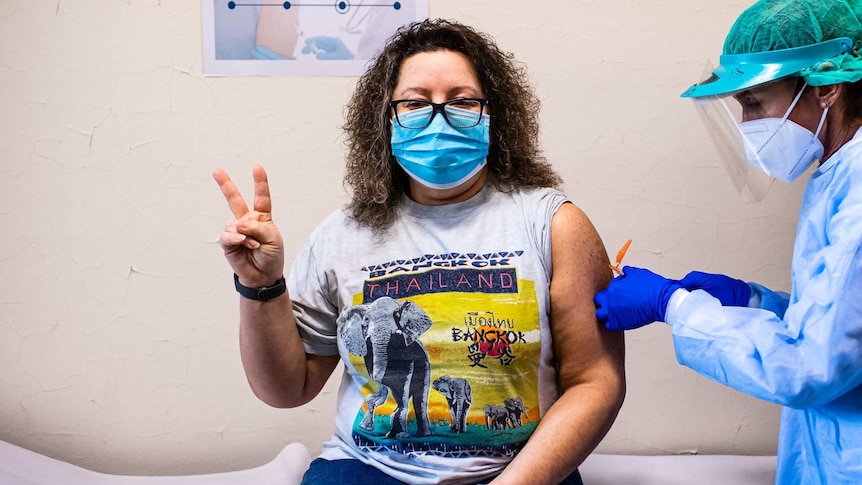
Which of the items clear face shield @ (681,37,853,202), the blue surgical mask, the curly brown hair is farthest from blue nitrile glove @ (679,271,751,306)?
the blue surgical mask

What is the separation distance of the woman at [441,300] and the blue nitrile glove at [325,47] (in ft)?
1.62

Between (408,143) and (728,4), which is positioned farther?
(728,4)

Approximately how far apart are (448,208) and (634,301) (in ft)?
1.34

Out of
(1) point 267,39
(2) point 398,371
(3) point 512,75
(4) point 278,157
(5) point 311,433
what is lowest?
(5) point 311,433

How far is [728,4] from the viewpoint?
2.07 m

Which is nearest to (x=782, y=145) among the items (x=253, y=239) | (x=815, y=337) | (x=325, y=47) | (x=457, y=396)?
(x=815, y=337)

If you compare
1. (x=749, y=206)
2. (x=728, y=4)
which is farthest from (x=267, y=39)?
(x=749, y=206)

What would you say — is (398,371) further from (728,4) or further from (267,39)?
(728,4)

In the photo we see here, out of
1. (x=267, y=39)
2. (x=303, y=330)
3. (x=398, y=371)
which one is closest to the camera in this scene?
(x=398, y=371)

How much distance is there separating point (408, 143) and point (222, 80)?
80 centimetres

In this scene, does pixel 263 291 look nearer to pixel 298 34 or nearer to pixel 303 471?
pixel 303 471

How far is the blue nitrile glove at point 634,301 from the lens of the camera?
1419 millimetres

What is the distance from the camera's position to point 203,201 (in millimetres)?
2131

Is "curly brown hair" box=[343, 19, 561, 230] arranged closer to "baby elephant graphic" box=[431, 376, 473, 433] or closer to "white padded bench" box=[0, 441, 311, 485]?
"baby elephant graphic" box=[431, 376, 473, 433]
